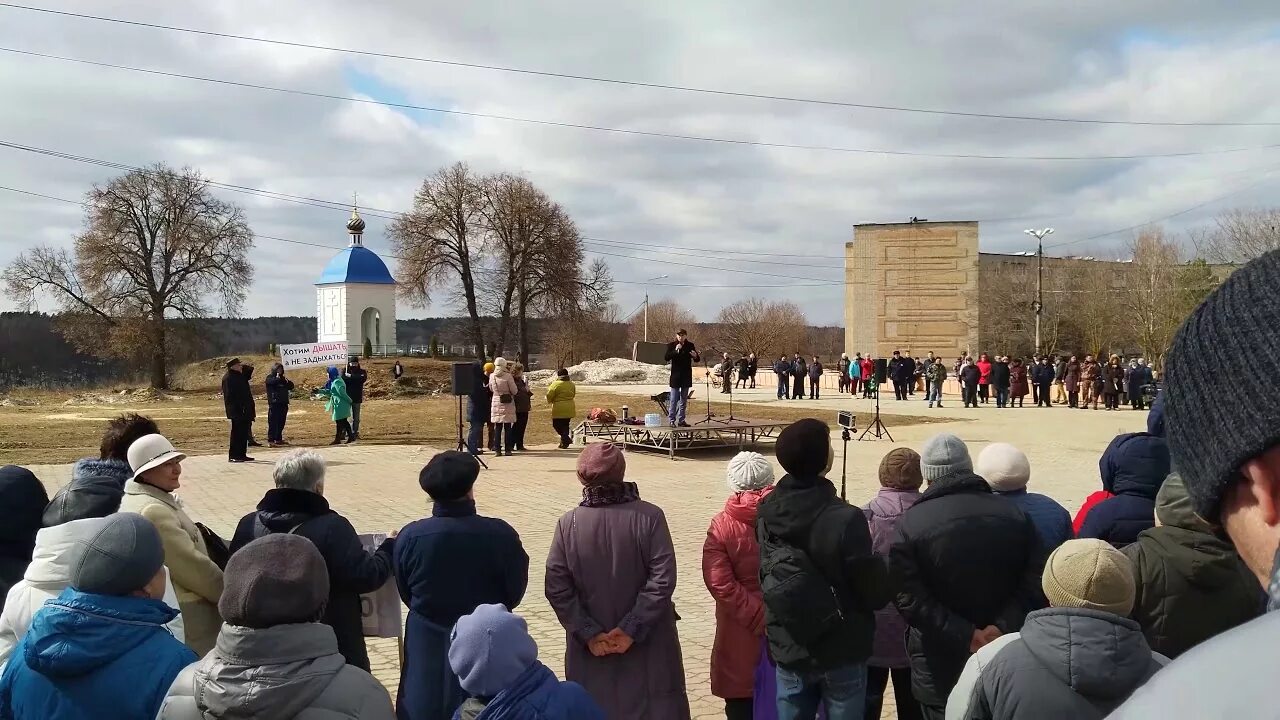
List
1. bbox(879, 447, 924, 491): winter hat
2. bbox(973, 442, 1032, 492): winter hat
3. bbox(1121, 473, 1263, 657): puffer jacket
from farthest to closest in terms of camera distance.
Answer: bbox(879, 447, 924, 491): winter hat
bbox(973, 442, 1032, 492): winter hat
bbox(1121, 473, 1263, 657): puffer jacket

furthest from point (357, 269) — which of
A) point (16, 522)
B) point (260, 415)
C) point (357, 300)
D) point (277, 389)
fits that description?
point (16, 522)

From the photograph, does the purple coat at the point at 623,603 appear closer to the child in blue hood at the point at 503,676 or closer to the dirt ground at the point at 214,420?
the child in blue hood at the point at 503,676

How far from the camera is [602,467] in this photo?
4312mm

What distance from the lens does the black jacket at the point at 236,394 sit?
671 inches

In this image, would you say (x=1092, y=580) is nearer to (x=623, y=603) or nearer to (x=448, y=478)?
(x=623, y=603)

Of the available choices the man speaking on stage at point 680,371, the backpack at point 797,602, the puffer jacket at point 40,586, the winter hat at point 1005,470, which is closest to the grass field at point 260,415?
the man speaking on stage at point 680,371

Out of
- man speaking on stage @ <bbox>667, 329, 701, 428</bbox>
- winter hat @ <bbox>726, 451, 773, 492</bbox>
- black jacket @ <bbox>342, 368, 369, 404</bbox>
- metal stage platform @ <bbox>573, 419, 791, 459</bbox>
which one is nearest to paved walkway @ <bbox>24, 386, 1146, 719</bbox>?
metal stage platform @ <bbox>573, 419, 791, 459</bbox>

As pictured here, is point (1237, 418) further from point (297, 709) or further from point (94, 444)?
point (94, 444)

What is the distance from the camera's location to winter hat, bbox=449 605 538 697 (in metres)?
2.73

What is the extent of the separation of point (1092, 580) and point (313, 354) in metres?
25.9

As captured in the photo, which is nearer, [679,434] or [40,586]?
[40,586]

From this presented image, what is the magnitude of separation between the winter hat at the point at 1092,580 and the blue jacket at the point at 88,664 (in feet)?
9.67

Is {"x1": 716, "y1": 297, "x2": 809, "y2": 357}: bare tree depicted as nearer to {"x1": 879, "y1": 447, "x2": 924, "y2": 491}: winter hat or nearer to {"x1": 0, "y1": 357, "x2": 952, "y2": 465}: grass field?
{"x1": 0, "y1": 357, "x2": 952, "y2": 465}: grass field

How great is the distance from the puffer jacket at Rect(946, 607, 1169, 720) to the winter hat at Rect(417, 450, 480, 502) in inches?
92.6
